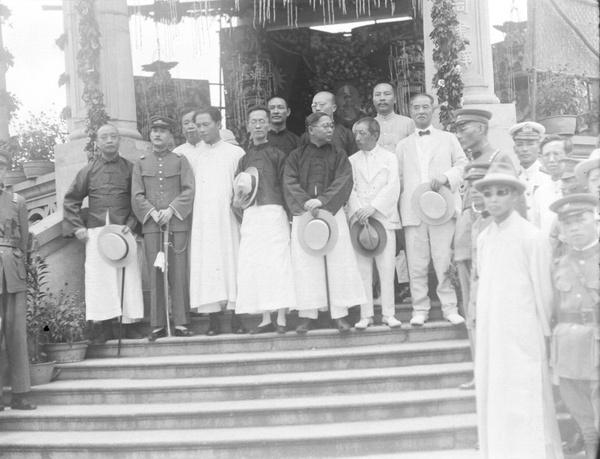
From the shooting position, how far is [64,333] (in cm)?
704

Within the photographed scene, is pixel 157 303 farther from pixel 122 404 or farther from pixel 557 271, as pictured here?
pixel 557 271

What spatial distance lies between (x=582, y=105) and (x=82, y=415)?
8608mm

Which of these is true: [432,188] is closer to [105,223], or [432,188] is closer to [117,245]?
[117,245]

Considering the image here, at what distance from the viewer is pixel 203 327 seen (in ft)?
24.8

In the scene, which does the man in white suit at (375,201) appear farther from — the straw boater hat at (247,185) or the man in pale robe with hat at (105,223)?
the man in pale robe with hat at (105,223)

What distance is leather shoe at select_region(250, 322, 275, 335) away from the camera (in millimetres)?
7114

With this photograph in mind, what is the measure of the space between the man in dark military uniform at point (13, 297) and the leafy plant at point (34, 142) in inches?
282

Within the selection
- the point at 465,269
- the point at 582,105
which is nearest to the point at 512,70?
the point at 582,105

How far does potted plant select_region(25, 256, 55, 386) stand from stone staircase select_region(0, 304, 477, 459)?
15 centimetres

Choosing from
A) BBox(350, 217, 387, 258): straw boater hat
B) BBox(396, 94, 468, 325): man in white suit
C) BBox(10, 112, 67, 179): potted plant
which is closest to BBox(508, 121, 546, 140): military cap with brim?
BBox(396, 94, 468, 325): man in white suit

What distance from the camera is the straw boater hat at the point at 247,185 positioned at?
7125 mm

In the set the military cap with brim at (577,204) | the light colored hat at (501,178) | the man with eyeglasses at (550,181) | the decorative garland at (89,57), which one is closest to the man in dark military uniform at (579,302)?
the military cap with brim at (577,204)

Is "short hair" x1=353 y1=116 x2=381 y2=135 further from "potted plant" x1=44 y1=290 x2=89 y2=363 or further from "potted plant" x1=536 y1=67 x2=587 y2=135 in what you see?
"potted plant" x1=536 y1=67 x2=587 y2=135

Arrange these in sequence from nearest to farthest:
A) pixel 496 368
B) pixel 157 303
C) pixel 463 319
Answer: pixel 496 368 < pixel 463 319 < pixel 157 303
